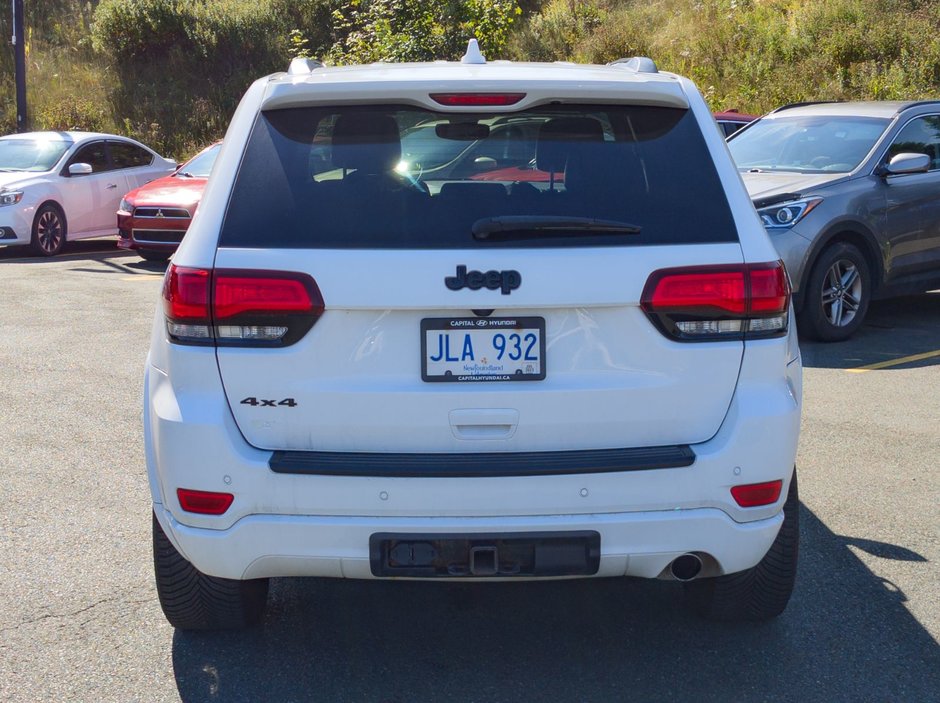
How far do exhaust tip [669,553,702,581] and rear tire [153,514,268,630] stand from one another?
1378 millimetres

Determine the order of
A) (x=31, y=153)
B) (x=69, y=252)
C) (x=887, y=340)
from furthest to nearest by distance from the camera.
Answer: (x=69, y=252) → (x=31, y=153) → (x=887, y=340)

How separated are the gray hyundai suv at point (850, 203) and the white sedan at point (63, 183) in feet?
31.6

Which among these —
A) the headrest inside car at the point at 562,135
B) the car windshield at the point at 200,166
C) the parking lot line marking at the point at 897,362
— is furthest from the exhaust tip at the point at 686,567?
the car windshield at the point at 200,166

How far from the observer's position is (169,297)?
3.42m

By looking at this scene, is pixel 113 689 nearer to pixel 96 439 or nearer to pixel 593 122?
pixel 593 122

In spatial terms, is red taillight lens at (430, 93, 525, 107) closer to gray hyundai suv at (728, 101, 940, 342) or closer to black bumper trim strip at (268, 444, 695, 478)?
black bumper trim strip at (268, 444, 695, 478)

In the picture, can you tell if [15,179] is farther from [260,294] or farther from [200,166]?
[260,294]

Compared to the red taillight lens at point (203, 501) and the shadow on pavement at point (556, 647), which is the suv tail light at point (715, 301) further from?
the red taillight lens at point (203, 501)

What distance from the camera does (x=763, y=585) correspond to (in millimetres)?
3934

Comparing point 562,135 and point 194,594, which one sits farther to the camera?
point 194,594

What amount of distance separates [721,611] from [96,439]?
3.86 meters

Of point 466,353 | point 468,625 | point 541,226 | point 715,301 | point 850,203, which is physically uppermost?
point 541,226

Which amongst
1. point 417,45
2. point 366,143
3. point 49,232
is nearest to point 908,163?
point 366,143

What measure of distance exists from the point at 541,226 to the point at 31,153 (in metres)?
15.3
